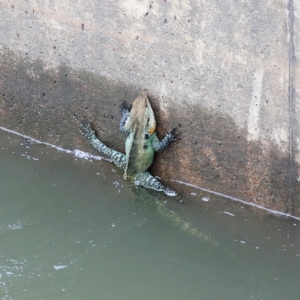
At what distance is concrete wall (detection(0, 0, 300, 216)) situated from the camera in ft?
17.9

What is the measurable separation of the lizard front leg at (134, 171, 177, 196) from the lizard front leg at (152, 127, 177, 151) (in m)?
0.37

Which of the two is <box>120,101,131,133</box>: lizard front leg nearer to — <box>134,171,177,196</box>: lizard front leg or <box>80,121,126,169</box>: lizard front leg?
<box>80,121,126,169</box>: lizard front leg

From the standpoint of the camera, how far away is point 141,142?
6371 millimetres

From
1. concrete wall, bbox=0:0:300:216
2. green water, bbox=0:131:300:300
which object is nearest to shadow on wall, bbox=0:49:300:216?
concrete wall, bbox=0:0:300:216

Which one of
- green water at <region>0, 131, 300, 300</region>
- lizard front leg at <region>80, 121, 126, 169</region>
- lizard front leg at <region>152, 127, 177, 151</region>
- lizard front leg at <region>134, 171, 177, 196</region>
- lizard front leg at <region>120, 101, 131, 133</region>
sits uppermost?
lizard front leg at <region>120, 101, 131, 133</region>

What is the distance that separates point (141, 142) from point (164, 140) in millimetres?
305

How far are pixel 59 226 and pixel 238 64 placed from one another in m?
2.67

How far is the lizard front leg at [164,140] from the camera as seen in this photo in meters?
6.21

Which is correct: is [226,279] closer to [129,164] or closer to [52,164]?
[129,164]

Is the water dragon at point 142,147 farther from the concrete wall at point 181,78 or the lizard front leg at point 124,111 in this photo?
the concrete wall at point 181,78

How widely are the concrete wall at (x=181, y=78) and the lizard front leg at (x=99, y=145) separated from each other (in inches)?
3.8

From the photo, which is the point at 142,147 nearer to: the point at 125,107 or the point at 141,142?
the point at 141,142

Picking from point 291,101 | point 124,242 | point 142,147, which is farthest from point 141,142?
point 291,101

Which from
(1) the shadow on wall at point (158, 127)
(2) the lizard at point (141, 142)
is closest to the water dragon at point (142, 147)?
(2) the lizard at point (141, 142)
